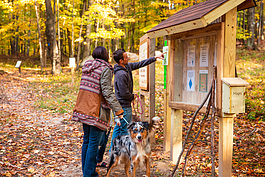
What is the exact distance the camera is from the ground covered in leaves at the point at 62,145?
464 cm

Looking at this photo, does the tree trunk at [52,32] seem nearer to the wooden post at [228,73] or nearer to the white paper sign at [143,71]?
the white paper sign at [143,71]

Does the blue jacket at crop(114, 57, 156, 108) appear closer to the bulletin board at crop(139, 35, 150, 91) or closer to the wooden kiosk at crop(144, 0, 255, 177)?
the wooden kiosk at crop(144, 0, 255, 177)

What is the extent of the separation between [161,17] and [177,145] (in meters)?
17.7

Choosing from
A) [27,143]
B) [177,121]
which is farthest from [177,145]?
[27,143]

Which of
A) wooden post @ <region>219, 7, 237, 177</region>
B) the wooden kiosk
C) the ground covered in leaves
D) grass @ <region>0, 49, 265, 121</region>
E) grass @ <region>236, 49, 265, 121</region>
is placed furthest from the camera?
grass @ <region>0, 49, 265, 121</region>

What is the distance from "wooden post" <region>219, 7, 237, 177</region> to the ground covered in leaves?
88 cm

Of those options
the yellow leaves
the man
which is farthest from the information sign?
the yellow leaves

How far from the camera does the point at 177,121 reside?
4.89 m

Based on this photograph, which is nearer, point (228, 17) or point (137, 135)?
point (228, 17)

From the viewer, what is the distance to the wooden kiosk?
11.2 feet

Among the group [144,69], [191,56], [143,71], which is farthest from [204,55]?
[143,71]

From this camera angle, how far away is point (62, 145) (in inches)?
248

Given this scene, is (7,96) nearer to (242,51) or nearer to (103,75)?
(103,75)

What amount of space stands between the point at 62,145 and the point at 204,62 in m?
4.33
